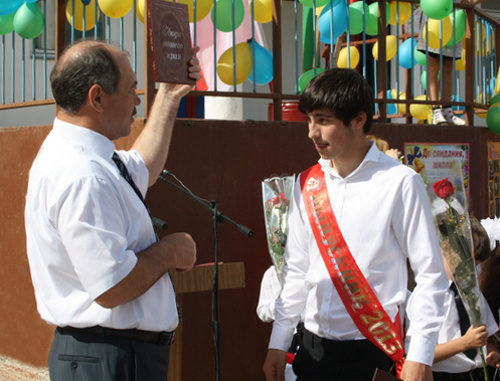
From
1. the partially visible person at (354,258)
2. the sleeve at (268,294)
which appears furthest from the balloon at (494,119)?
the partially visible person at (354,258)

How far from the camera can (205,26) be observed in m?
5.49

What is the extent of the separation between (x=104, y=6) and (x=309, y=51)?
235 centimetres

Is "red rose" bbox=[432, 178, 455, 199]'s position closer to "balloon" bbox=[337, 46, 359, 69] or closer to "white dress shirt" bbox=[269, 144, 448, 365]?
"white dress shirt" bbox=[269, 144, 448, 365]

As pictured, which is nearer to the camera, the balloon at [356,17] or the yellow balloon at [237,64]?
the yellow balloon at [237,64]

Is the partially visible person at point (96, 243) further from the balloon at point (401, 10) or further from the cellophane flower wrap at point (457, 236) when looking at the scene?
the balloon at point (401, 10)

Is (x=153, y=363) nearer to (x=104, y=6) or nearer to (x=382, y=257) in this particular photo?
(x=382, y=257)

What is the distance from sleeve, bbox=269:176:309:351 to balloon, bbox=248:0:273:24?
8.44ft

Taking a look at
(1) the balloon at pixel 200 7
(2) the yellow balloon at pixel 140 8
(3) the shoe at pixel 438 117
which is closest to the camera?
(2) the yellow balloon at pixel 140 8

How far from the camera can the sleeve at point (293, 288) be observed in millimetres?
2650

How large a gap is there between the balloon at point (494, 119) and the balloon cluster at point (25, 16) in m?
4.08

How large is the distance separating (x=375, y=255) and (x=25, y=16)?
390cm

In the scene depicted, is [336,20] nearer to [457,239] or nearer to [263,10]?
[263,10]

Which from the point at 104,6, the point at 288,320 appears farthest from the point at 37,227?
the point at 104,6

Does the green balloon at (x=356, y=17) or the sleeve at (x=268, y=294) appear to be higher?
the green balloon at (x=356, y=17)
